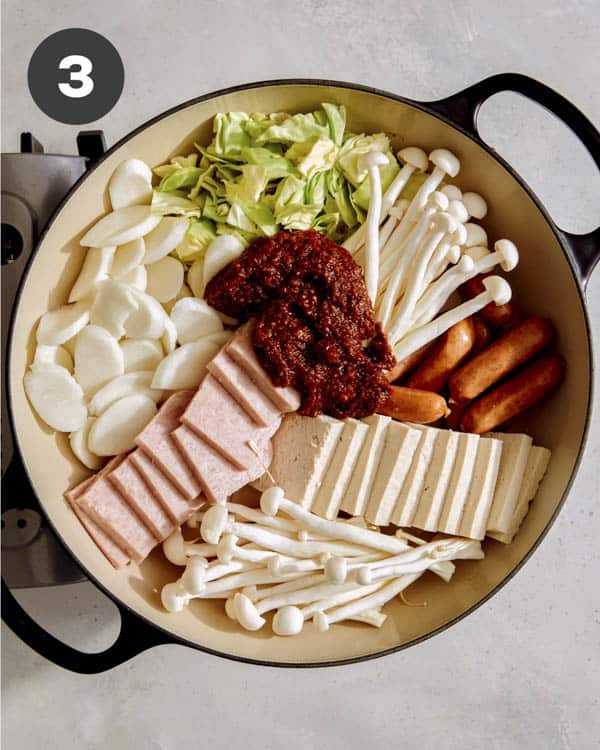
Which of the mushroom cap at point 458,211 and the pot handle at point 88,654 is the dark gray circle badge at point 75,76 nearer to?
the mushroom cap at point 458,211

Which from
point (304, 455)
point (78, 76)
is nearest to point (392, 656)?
point (304, 455)

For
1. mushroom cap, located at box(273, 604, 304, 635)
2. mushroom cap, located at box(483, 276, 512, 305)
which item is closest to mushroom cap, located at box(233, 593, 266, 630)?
mushroom cap, located at box(273, 604, 304, 635)

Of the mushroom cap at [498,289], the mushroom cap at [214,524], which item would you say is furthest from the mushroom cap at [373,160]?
the mushroom cap at [214,524]

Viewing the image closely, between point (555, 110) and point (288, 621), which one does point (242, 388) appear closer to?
point (288, 621)

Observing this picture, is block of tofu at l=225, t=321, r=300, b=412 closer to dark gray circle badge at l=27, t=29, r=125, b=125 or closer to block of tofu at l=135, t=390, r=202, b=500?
block of tofu at l=135, t=390, r=202, b=500

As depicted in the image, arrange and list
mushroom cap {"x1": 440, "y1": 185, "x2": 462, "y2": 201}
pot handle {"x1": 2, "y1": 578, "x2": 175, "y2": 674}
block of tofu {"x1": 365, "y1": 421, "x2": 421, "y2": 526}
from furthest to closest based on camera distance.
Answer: mushroom cap {"x1": 440, "y1": 185, "x2": 462, "y2": 201} → block of tofu {"x1": 365, "y1": 421, "x2": 421, "y2": 526} → pot handle {"x1": 2, "y1": 578, "x2": 175, "y2": 674}

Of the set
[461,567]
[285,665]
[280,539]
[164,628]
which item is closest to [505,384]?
[461,567]
